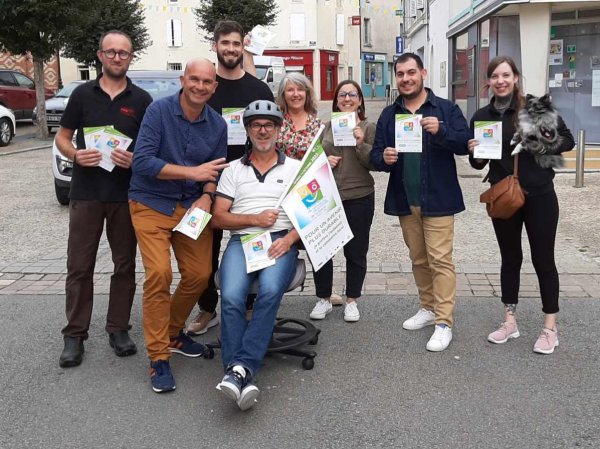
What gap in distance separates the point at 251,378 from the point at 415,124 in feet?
6.27

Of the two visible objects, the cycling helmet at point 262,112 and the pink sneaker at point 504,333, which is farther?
the pink sneaker at point 504,333

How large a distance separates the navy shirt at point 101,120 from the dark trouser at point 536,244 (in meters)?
2.48

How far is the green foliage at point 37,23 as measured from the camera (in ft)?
58.4

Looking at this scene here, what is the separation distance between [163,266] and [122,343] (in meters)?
0.88

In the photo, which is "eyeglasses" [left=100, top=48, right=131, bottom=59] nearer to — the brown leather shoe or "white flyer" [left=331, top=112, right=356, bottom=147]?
"white flyer" [left=331, top=112, right=356, bottom=147]

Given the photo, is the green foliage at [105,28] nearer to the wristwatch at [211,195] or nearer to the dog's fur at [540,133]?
the wristwatch at [211,195]

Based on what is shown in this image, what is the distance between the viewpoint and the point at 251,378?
12.2 ft

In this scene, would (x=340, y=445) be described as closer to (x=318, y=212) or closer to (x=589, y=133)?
(x=318, y=212)

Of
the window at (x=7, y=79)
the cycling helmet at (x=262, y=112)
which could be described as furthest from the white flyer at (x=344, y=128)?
the window at (x=7, y=79)

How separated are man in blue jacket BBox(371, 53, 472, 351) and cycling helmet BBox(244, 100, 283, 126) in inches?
32.8

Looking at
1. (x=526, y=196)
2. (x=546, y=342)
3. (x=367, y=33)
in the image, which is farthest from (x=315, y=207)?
(x=367, y=33)

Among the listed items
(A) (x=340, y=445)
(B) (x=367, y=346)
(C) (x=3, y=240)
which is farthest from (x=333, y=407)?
(C) (x=3, y=240)

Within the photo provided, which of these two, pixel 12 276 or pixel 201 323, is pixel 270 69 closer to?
pixel 12 276

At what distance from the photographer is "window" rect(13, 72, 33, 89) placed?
23.8 metres
